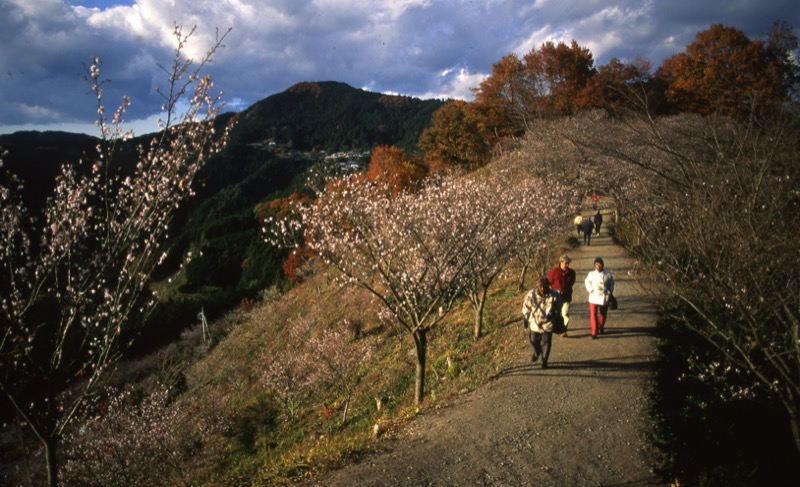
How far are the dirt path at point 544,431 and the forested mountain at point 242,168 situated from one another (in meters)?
4.16

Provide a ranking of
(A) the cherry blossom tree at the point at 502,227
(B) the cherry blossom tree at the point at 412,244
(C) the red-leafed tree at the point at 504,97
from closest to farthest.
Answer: (B) the cherry blossom tree at the point at 412,244 → (A) the cherry blossom tree at the point at 502,227 → (C) the red-leafed tree at the point at 504,97

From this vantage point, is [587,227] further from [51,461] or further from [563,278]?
[51,461]

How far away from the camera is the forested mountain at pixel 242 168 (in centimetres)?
4191

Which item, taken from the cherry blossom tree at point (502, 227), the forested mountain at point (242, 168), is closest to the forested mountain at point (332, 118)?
the forested mountain at point (242, 168)

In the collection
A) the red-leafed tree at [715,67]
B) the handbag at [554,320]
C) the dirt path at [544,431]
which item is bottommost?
the dirt path at [544,431]

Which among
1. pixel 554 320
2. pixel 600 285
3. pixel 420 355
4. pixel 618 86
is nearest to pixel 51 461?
pixel 420 355

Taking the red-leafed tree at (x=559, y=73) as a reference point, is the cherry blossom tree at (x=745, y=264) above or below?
below

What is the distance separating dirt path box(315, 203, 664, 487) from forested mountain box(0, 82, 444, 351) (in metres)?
4.16

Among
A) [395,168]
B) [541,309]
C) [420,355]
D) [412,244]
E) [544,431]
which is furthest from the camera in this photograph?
[395,168]

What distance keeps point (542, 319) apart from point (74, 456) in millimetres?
17161

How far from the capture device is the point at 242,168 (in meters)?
81.4

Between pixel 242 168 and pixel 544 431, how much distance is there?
82.2m

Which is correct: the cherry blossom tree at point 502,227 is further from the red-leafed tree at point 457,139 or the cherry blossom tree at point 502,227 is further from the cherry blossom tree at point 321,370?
the red-leafed tree at point 457,139

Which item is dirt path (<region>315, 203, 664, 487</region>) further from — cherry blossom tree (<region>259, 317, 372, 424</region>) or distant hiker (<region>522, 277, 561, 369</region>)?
cherry blossom tree (<region>259, 317, 372, 424</region>)
